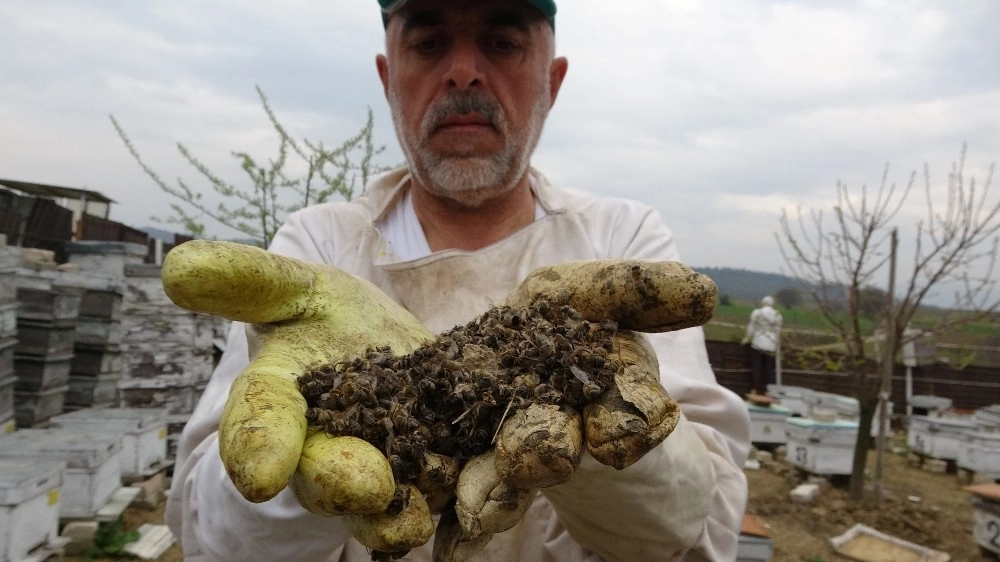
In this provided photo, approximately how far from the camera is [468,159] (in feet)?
8.54

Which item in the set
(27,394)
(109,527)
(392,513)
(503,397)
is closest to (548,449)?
(503,397)

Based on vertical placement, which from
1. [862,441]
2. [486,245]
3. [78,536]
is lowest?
[78,536]

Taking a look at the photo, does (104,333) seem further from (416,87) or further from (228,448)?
(228,448)

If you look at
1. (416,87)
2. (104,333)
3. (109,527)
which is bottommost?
(109,527)

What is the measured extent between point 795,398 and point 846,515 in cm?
522

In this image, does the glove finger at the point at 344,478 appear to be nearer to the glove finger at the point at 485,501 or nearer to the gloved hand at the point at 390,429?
the gloved hand at the point at 390,429

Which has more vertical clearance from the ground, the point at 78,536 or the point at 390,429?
the point at 390,429

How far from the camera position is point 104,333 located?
7844 millimetres

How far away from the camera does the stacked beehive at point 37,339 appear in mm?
6758

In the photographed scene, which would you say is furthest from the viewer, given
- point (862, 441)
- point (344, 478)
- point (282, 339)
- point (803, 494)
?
point (803, 494)

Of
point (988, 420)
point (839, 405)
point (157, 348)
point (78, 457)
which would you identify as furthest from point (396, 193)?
point (988, 420)

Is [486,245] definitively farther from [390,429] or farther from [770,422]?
[770,422]

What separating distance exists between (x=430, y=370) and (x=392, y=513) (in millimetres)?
319

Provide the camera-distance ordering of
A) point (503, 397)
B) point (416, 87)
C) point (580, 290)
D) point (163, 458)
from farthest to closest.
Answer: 1. point (163, 458)
2. point (416, 87)
3. point (580, 290)
4. point (503, 397)
